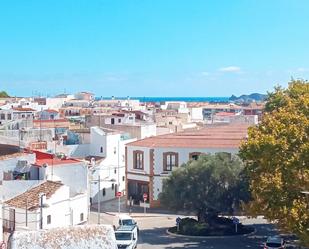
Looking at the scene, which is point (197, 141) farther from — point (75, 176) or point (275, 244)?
point (275, 244)

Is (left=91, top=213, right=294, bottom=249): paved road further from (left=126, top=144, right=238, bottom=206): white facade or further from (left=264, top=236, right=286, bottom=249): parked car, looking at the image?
(left=126, top=144, right=238, bottom=206): white facade

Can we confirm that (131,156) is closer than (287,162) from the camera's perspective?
No

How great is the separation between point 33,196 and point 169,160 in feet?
58.9

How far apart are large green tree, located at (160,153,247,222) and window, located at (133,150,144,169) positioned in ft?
31.0

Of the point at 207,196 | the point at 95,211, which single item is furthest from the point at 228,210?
the point at 95,211

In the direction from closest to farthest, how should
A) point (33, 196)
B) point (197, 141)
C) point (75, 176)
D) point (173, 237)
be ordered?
point (33, 196)
point (173, 237)
point (75, 176)
point (197, 141)

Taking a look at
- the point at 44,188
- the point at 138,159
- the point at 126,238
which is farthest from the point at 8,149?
the point at 126,238

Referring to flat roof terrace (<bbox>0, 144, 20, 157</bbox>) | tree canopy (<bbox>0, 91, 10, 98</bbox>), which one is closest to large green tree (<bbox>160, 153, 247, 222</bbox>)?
flat roof terrace (<bbox>0, 144, 20, 157</bbox>)

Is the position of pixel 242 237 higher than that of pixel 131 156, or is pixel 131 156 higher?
pixel 131 156

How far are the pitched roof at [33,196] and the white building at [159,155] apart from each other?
1515 cm

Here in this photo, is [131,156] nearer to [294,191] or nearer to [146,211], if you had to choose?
[146,211]

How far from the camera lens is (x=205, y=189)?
4044 cm

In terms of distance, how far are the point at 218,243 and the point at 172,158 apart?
48.2 feet

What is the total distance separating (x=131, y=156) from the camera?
171 ft
